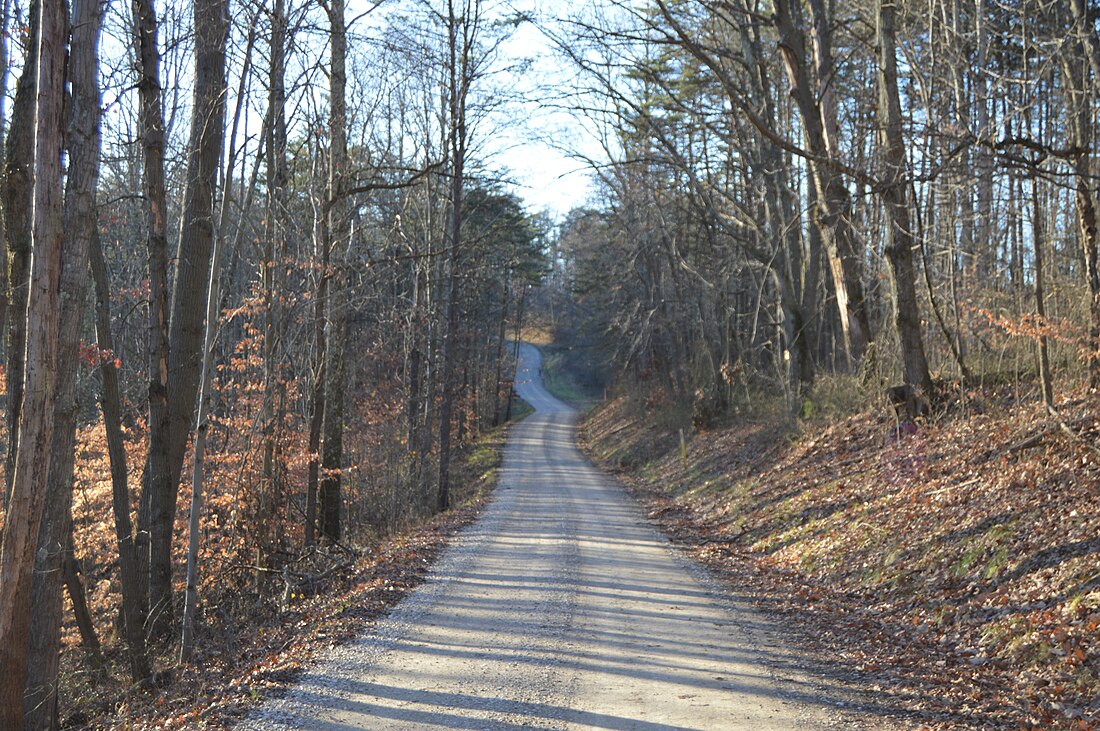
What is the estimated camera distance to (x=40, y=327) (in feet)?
23.4

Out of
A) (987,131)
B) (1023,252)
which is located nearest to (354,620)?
(987,131)

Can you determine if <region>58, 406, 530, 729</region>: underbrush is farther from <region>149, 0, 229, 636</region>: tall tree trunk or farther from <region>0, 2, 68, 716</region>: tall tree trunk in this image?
<region>0, 2, 68, 716</region>: tall tree trunk

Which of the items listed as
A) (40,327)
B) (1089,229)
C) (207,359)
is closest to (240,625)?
(207,359)

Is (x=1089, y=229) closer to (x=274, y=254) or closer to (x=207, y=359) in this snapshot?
(x=207, y=359)

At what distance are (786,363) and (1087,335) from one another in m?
9.35

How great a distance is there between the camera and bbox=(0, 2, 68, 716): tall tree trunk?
6969 millimetres

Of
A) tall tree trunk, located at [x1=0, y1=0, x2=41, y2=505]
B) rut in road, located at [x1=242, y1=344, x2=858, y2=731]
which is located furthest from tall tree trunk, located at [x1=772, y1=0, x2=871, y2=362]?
tall tree trunk, located at [x1=0, y1=0, x2=41, y2=505]

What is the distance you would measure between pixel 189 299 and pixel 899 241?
35.7ft

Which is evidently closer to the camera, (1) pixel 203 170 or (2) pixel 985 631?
(2) pixel 985 631

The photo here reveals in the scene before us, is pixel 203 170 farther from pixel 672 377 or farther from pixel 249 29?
pixel 672 377

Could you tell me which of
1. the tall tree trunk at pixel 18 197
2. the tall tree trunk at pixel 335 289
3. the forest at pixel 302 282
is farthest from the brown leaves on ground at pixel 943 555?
the tall tree trunk at pixel 18 197

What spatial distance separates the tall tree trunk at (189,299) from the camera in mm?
10633

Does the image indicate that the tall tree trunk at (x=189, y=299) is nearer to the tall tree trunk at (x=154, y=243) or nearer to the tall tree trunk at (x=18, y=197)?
the tall tree trunk at (x=154, y=243)

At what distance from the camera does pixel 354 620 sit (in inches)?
332
